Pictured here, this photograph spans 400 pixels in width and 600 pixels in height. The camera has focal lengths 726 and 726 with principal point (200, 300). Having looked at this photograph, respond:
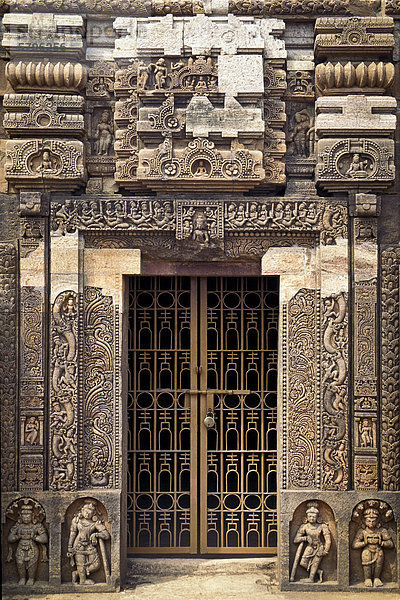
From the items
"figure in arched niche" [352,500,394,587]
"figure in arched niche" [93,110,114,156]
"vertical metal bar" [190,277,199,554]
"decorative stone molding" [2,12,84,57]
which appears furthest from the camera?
"vertical metal bar" [190,277,199,554]

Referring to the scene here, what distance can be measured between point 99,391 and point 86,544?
3.82 feet

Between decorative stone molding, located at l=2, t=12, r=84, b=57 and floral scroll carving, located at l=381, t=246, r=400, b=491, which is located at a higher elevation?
decorative stone molding, located at l=2, t=12, r=84, b=57

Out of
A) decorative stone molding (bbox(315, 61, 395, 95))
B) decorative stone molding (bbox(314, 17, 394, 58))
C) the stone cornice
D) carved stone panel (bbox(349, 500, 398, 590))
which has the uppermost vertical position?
the stone cornice

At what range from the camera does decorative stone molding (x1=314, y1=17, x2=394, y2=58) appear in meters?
5.61

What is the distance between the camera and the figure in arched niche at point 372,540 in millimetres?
5531

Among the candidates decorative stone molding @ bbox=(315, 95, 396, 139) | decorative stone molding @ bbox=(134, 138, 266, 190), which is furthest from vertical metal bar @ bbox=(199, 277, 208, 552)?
decorative stone molding @ bbox=(315, 95, 396, 139)

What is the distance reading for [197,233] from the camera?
5.61 metres

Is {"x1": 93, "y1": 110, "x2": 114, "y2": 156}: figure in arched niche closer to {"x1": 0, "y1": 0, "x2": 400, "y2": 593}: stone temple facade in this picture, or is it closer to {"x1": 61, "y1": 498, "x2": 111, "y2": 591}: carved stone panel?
{"x1": 0, "y1": 0, "x2": 400, "y2": 593}: stone temple facade

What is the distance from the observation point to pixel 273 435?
595 cm

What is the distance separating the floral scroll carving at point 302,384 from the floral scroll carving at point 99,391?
1371 millimetres

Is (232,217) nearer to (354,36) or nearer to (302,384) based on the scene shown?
(302,384)

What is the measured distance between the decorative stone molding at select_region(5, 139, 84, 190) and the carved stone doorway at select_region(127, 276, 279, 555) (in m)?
1.03

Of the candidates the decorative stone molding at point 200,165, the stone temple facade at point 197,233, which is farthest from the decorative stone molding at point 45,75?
the decorative stone molding at point 200,165

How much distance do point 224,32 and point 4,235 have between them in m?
2.34
